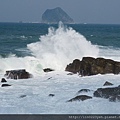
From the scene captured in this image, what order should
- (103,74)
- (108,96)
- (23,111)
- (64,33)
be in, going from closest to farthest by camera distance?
(23,111) → (108,96) → (103,74) → (64,33)

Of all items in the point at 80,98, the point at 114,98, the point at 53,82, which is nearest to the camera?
the point at 114,98

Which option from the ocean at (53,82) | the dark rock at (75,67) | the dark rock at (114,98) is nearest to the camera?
the ocean at (53,82)

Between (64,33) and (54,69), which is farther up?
(64,33)

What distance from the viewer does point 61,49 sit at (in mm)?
24688

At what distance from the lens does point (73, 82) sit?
49.6 ft

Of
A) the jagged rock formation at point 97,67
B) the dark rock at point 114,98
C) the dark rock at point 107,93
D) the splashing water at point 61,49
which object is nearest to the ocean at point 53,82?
the splashing water at point 61,49

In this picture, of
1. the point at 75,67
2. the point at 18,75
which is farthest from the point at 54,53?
the point at 18,75

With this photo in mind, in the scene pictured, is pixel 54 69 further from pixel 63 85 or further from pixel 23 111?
pixel 23 111

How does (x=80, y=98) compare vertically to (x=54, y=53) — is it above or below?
above

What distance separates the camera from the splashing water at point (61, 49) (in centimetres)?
2285

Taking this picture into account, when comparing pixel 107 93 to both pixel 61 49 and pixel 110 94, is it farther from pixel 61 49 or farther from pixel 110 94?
pixel 61 49


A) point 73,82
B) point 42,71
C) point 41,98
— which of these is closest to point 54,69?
point 42,71

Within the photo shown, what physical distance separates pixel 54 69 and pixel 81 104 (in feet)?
34.0

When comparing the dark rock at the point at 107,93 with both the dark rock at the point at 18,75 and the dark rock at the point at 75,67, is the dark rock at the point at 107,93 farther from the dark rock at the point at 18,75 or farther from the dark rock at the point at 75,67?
the dark rock at the point at 75,67
